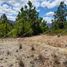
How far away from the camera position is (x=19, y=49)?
19.2 metres

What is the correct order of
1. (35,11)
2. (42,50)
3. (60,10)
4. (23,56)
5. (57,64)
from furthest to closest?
(60,10)
(35,11)
(42,50)
(23,56)
(57,64)

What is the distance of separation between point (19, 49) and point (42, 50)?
1679 millimetres

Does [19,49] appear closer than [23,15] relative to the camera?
Yes

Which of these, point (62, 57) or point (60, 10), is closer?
point (62, 57)

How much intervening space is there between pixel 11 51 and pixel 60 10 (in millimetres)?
77225

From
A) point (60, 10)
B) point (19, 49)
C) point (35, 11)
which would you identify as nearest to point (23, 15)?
point (35, 11)

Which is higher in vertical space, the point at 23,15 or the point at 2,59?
the point at 23,15

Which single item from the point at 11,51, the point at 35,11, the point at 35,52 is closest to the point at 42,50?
the point at 35,52

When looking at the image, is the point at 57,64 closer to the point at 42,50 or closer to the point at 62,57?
the point at 62,57

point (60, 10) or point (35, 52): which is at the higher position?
point (60, 10)

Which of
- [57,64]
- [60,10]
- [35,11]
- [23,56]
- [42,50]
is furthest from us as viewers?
[60,10]

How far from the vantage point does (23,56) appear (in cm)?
1714

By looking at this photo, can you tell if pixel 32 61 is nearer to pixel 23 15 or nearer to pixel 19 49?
pixel 19 49

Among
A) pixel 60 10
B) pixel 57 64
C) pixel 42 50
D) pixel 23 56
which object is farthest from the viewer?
pixel 60 10
